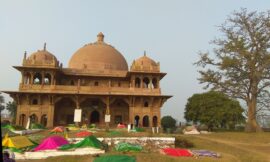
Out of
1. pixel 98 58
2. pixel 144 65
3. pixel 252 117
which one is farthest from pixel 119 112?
pixel 252 117

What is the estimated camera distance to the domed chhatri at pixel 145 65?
33909 millimetres

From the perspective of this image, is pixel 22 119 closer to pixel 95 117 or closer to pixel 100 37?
pixel 95 117

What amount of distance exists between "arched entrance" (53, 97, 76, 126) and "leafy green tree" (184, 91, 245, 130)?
16115 mm

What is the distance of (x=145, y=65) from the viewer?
3447 centimetres

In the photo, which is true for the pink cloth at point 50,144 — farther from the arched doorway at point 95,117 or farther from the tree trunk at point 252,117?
the arched doorway at point 95,117

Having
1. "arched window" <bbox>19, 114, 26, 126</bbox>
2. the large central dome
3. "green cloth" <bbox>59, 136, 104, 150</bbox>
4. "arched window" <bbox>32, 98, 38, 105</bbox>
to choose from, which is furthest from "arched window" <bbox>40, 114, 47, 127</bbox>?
"green cloth" <bbox>59, 136, 104, 150</bbox>

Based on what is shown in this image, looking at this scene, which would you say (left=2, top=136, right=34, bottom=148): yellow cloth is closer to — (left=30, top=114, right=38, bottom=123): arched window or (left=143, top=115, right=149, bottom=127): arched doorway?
(left=30, top=114, right=38, bottom=123): arched window

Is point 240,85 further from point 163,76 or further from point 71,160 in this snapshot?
point 71,160

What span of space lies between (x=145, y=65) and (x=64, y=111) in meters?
11.1

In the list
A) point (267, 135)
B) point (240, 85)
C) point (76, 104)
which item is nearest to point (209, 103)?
point (240, 85)

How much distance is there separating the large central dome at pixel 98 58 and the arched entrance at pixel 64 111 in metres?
5.40

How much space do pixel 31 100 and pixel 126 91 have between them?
10.7m

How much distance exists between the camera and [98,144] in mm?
14148

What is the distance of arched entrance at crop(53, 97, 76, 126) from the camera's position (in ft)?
108
